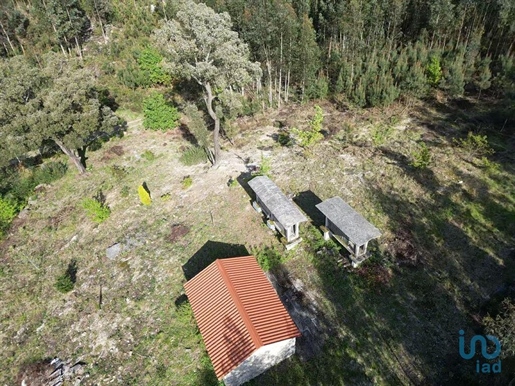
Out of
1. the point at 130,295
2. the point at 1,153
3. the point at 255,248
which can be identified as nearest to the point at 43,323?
the point at 130,295

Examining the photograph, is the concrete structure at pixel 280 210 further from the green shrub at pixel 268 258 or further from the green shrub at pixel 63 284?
the green shrub at pixel 63 284

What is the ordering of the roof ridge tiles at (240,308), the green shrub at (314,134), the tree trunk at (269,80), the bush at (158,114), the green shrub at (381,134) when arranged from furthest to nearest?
the tree trunk at (269,80) < the bush at (158,114) < the green shrub at (381,134) < the green shrub at (314,134) < the roof ridge tiles at (240,308)

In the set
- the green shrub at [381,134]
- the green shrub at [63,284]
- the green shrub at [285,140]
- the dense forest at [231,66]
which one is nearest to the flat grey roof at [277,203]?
the dense forest at [231,66]

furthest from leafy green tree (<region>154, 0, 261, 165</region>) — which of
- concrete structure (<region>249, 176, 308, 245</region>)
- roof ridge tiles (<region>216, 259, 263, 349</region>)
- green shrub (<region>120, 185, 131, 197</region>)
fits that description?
roof ridge tiles (<region>216, 259, 263, 349</region>)

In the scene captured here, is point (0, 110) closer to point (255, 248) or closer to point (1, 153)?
point (1, 153)

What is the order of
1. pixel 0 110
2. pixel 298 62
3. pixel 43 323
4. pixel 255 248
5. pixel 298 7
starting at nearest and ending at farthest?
pixel 43 323, pixel 255 248, pixel 0 110, pixel 298 62, pixel 298 7

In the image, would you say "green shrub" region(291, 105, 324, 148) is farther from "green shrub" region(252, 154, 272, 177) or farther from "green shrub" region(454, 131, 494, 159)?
"green shrub" region(454, 131, 494, 159)
